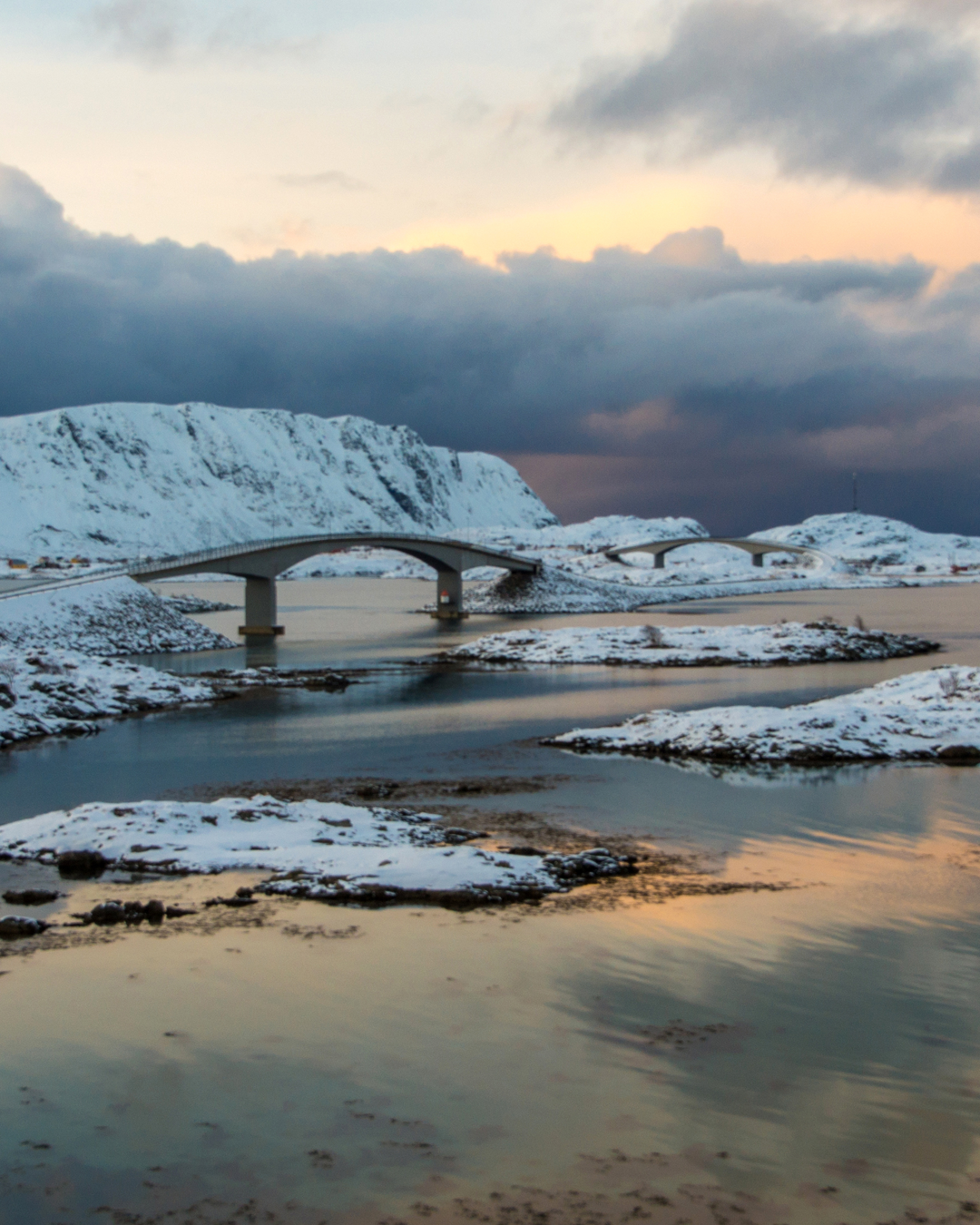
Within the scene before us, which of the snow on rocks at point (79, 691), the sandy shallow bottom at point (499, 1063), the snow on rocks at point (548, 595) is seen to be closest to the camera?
the sandy shallow bottom at point (499, 1063)

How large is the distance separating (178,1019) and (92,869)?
22.9ft

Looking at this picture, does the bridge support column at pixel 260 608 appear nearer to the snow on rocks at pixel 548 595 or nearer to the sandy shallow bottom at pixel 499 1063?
the snow on rocks at pixel 548 595

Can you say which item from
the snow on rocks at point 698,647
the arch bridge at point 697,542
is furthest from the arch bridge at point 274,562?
the arch bridge at point 697,542

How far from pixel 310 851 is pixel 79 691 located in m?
24.9

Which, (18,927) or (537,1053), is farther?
(18,927)

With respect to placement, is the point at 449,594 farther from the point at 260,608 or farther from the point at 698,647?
the point at 698,647

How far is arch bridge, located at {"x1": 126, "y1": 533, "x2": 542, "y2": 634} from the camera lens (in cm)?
7506

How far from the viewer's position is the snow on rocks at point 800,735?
28.9m

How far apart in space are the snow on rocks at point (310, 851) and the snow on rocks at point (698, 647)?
38306 mm

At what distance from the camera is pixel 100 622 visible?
63438 millimetres

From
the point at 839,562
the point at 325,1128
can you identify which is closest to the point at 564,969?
the point at 325,1128

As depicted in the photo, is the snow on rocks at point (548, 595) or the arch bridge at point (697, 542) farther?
the arch bridge at point (697, 542)

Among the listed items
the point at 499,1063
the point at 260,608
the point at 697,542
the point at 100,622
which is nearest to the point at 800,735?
the point at 499,1063

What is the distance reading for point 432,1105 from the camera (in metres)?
9.99
